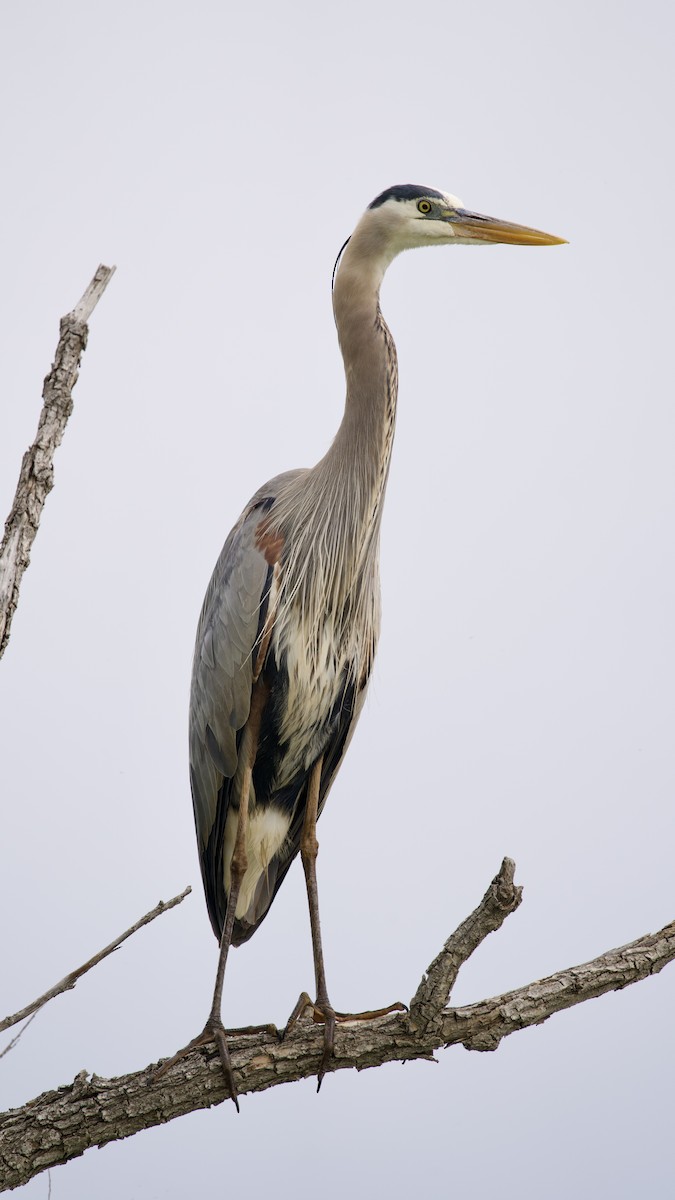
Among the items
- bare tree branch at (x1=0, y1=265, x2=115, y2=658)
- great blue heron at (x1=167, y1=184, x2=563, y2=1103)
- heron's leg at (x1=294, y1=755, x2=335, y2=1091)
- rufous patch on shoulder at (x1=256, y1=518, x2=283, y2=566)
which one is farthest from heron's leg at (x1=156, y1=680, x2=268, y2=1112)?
bare tree branch at (x1=0, y1=265, x2=115, y2=658)

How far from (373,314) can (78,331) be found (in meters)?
0.98

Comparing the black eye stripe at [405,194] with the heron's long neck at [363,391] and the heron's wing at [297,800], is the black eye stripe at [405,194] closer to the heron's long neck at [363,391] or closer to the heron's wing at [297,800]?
the heron's long neck at [363,391]

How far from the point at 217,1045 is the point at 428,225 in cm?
201

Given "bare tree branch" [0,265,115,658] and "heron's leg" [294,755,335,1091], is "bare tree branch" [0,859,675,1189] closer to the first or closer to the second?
"heron's leg" [294,755,335,1091]

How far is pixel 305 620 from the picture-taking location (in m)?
2.96

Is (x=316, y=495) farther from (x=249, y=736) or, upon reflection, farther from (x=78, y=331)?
(x=78, y=331)

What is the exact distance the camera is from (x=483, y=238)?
3.11m

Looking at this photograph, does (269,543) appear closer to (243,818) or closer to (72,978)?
(243,818)

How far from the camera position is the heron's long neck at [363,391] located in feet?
9.66

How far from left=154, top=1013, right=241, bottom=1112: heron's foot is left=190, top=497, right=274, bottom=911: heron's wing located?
0.63 metres

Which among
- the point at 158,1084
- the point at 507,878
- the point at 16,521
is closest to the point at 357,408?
the point at 16,521

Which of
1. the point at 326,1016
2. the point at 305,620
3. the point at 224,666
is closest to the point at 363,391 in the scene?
the point at 305,620

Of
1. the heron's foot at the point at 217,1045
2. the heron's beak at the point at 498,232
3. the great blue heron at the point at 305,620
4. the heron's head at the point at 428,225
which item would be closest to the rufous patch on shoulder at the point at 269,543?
the great blue heron at the point at 305,620

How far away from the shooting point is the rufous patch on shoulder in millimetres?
2955
